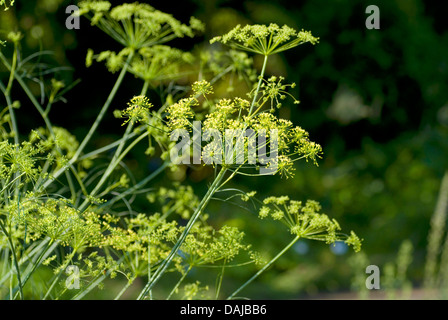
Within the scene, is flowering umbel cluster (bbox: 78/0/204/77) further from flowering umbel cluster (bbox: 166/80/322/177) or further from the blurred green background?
the blurred green background

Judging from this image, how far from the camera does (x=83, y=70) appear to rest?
17.6ft

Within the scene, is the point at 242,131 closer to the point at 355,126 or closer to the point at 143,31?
the point at 143,31

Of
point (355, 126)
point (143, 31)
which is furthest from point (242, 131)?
point (355, 126)

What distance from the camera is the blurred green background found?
615 centimetres

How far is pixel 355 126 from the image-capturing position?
22.4ft

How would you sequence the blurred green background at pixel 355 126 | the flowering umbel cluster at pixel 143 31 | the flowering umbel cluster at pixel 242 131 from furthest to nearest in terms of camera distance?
1. the blurred green background at pixel 355 126
2. the flowering umbel cluster at pixel 143 31
3. the flowering umbel cluster at pixel 242 131

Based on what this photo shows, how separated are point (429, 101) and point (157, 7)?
3640mm

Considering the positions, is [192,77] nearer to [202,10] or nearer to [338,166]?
[202,10]

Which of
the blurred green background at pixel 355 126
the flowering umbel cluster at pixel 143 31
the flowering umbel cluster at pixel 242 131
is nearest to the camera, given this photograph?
the flowering umbel cluster at pixel 242 131

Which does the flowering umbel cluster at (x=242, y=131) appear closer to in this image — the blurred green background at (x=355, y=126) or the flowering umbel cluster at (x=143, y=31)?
the flowering umbel cluster at (x=143, y=31)

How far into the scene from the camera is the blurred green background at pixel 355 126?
615 cm

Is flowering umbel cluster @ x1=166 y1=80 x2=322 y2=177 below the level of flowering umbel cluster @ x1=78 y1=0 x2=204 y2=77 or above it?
below

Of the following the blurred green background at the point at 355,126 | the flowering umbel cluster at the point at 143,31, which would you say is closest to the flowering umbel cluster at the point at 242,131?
the flowering umbel cluster at the point at 143,31

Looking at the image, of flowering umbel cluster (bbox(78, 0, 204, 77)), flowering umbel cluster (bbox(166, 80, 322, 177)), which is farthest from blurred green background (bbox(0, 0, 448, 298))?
flowering umbel cluster (bbox(166, 80, 322, 177))
